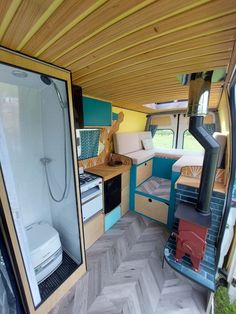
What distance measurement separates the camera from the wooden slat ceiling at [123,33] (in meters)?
0.64

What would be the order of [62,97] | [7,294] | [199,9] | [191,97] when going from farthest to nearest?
[191,97] < [62,97] < [7,294] < [199,9]

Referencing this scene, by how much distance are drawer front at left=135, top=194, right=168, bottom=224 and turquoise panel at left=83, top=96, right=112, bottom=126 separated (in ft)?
5.15

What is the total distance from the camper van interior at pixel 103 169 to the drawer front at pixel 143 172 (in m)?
0.37

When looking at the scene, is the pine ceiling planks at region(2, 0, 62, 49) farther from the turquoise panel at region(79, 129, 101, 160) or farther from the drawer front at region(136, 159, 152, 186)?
the drawer front at region(136, 159, 152, 186)

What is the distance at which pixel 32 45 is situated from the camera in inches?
36.1

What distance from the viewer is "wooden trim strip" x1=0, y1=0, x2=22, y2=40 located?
62 cm

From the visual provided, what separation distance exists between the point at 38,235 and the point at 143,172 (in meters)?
2.18

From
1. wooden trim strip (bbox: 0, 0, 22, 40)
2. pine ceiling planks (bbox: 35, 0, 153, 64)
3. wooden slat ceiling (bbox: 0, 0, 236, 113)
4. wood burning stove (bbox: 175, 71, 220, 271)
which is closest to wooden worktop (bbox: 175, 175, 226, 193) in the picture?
wood burning stove (bbox: 175, 71, 220, 271)

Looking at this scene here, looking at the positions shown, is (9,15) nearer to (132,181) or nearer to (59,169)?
(59,169)

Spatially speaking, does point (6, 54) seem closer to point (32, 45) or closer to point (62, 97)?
point (32, 45)

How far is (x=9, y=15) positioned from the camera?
688 mm

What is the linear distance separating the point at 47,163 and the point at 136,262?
1.71 m

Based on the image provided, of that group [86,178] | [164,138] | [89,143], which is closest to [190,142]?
[164,138]

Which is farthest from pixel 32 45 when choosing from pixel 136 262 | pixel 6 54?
pixel 136 262
